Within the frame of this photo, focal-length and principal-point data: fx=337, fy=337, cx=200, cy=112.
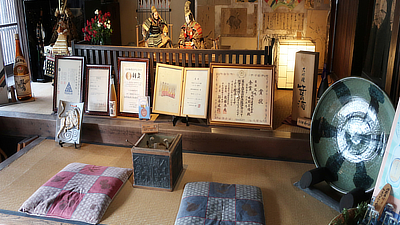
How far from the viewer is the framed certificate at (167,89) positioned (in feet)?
9.12

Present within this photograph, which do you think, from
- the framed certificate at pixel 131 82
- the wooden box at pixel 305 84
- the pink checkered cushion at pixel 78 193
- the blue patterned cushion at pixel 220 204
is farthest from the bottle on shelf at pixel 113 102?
the wooden box at pixel 305 84

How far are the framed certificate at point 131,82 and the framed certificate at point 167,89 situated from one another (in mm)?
120

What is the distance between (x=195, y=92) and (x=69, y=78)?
1.16 metres

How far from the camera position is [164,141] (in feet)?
7.20

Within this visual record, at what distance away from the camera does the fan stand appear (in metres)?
1.74

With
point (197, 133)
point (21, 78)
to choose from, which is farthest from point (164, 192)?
point (21, 78)

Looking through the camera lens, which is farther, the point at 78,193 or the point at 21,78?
the point at 21,78

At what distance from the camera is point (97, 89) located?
2930 mm

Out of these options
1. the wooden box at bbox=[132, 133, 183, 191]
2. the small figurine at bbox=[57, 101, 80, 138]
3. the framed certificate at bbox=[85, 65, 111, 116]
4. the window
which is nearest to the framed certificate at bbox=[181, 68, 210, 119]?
the wooden box at bbox=[132, 133, 183, 191]

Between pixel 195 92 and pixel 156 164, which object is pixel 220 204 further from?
pixel 195 92

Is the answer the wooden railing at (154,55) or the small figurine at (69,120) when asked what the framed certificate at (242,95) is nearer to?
the wooden railing at (154,55)

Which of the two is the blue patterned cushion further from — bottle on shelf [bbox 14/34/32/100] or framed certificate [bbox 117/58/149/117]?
bottle on shelf [bbox 14/34/32/100]

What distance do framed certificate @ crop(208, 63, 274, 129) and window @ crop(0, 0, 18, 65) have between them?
12.9 feet

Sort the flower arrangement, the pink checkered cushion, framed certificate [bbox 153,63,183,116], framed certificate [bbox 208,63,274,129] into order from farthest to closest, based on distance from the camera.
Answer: the flower arrangement
framed certificate [bbox 153,63,183,116]
framed certificate [bbox 208,63,274,129]
the pink checkered cushion
